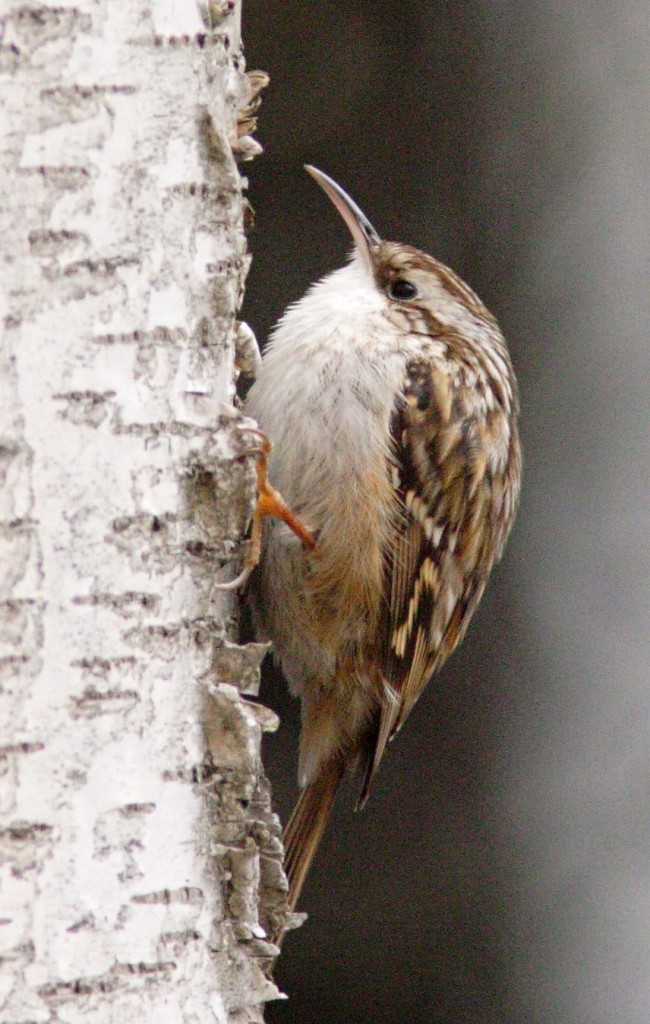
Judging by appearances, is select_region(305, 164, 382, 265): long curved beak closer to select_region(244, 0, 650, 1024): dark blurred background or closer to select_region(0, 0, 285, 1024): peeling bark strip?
select_region(244, 0, 650, 1024): dark blurred background

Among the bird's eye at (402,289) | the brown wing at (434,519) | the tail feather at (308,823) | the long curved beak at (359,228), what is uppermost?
the long curved beak at (359,228)

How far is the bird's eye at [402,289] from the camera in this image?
245cm

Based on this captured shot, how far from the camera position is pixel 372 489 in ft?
7.27

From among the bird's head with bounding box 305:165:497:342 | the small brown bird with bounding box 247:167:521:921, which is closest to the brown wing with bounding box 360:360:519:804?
the small brown bird with bounding box 247:167:521:921

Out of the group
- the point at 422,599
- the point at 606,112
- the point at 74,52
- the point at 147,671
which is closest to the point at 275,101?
the point at 606,112

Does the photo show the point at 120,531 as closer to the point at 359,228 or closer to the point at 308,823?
the point at 308,823

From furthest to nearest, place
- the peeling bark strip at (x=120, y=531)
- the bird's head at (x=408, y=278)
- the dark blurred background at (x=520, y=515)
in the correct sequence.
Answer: the dark blurred background at (x=520, y=515) → the bird's head at (x=408, y=278) → the peeling bark strip at (x=120, y=531)

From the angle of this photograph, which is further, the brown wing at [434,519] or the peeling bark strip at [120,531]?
the brown wing at [434,519]

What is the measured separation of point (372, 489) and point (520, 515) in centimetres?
125

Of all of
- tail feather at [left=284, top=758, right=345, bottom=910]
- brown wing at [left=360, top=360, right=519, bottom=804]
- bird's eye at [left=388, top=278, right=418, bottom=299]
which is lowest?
tail feather at [left=284, top=758, right=345, bottom=910]

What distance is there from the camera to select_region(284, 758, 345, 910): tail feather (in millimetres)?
2295

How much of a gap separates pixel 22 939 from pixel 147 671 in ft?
0.90

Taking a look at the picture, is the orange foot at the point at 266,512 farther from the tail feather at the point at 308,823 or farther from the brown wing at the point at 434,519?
the tail feather at the point at 308,823

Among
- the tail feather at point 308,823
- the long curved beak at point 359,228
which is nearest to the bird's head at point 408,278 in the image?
the long curved beak at point 359,228
